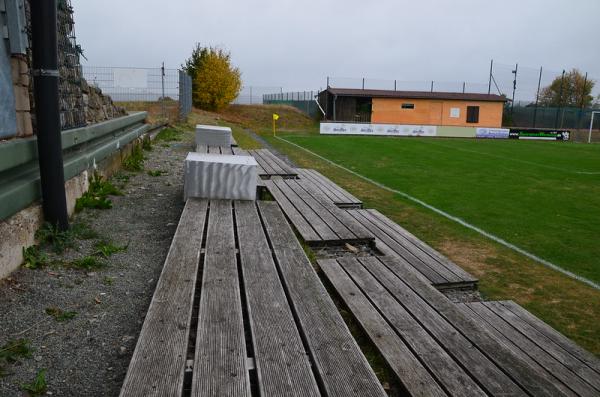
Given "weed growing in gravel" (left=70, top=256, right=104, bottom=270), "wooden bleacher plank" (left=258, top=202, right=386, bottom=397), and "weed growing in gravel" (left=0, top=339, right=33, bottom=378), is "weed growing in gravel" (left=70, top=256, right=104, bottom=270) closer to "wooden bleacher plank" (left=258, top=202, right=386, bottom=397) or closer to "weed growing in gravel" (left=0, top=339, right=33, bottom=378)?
"weed growing in gravel" (left=0, top=339, right=33, bottom=378)

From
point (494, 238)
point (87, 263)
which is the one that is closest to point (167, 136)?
point (494, 238)

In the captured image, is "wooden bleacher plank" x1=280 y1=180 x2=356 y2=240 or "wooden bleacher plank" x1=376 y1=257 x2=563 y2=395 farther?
"wooden bleacher plank" x1=280 y1=180 x2=356 y2=240

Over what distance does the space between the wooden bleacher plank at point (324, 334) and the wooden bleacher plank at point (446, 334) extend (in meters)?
0.48

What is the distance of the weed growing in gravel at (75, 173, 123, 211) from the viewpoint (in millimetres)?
5084

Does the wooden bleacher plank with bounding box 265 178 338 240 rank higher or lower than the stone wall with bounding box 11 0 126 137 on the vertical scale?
lower

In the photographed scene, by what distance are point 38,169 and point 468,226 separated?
5523 millimetres

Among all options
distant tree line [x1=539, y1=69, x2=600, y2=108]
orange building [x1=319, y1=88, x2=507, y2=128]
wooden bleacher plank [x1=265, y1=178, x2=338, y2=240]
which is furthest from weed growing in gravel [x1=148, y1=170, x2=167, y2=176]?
distant tree line [x1=539, y1=69, x2=600, y2=108]

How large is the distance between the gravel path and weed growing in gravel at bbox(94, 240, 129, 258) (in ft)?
0.16

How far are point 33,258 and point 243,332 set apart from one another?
191 centimetres

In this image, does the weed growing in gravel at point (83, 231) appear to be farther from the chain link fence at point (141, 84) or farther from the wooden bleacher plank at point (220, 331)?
the chain link fence at point (141, 84)

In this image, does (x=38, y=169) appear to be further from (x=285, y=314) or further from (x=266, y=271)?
(x=285, y=314)

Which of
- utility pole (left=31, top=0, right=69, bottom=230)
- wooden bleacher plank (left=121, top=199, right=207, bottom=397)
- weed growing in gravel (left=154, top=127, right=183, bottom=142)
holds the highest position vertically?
utility pole (left=31, top=0, right=69, bottom=230)

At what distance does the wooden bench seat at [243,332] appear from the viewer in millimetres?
2029

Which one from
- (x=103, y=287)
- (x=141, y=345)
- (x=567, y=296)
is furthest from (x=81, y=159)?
(x=567, y=296)
